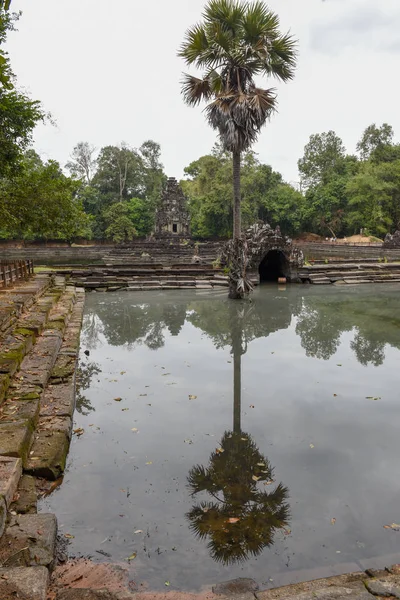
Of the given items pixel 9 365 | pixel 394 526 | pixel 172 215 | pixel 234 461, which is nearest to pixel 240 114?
pixel 9 365

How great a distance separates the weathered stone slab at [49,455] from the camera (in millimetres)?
3570

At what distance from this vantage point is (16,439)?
142 inches

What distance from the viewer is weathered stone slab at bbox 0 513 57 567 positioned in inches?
94.7

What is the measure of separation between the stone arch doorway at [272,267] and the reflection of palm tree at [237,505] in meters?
16.9

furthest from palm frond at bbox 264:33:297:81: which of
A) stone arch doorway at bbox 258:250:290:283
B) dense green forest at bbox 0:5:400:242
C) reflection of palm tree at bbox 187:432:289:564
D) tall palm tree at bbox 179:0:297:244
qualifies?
dense green forest at bbox 0:5:400:242

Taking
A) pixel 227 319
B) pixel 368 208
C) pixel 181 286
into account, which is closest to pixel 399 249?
pixel 368 208

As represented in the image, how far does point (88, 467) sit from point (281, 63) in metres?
14.5

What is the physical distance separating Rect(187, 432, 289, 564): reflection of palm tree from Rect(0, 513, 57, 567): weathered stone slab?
0.97 meters

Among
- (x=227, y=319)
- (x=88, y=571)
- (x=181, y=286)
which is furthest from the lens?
(x=181, y=286)

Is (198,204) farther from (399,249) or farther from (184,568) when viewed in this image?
(184,568)

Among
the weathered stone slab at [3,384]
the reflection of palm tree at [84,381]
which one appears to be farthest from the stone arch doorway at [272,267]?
the weathered stone slab at [3,384]

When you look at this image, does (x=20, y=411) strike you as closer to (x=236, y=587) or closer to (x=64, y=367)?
(x=64, y=367)

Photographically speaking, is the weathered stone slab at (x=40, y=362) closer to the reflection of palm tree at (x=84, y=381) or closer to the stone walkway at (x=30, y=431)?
the stone walkway at (x=30, y=431)

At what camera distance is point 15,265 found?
13.5 meters
